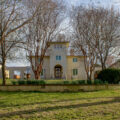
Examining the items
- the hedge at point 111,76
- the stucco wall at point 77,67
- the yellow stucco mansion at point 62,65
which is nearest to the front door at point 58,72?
the yellow stucco mansion at point 62,65

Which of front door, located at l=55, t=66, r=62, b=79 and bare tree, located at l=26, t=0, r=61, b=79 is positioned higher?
bare tree, located at l=26, t=0, r=61, b=79

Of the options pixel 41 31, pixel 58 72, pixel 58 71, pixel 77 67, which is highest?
pixel 41 31

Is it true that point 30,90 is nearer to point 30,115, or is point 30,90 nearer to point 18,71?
point 30,115

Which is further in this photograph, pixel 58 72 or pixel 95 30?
pixel 58 72

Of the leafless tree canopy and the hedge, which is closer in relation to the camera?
the hedge

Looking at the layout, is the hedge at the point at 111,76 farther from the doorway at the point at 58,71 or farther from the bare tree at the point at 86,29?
the doorway at the point at 58,71

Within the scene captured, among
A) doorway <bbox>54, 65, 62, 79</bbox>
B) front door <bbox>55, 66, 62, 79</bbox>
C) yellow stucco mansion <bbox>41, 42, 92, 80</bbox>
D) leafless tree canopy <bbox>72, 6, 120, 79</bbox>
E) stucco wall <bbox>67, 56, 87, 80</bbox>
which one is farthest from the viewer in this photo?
doorway <bbox>54, 65, 62, 79</bbox>

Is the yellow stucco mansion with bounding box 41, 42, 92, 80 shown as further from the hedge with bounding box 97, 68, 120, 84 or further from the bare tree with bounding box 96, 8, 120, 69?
the hedge with bounding box 97, 68, 120, 84

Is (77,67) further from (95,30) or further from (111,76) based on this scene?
(111,76)

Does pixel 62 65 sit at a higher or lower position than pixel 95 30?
lower

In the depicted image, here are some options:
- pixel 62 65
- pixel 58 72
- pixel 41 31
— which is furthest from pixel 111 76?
pixel 58 72

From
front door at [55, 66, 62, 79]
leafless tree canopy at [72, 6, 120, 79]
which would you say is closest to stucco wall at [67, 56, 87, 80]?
front door at [55, 66, 62, 79]

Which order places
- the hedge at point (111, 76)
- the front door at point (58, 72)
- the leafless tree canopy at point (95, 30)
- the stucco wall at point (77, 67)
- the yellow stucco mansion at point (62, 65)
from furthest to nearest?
the front door at point (58, 72), the stucco wall at point (77, 67), the yellow stucco mansion at point (62, 65), the leafless tree canopy at point (95, 30), the hedge at point (111, 76)

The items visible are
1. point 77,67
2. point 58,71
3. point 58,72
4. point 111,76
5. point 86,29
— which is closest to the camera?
point 111,76
